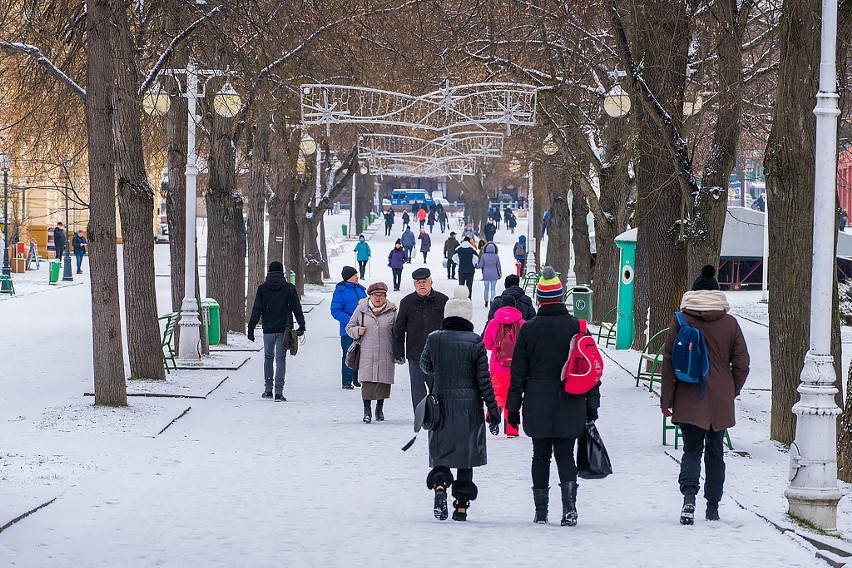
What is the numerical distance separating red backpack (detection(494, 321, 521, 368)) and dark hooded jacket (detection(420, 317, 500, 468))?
406 centimetres

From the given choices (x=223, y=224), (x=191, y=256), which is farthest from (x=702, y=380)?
(x=223, y=224)

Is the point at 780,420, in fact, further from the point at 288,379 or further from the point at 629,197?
the point at 629,197

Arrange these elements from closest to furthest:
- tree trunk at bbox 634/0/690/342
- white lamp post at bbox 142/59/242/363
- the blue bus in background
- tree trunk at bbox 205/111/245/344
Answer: tree trunk at bbox 634/0/690/342 < white lamp post at bbox 142/59/242/363 < tree trunk at bbox 205/111/245/344 < the blue bus in background

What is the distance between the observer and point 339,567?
7383 mm

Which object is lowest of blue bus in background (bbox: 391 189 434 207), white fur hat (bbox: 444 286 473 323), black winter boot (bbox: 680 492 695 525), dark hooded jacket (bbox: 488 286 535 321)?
black winter boot (bbox: 680 492 695 525)

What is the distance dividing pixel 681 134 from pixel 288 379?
241 inches

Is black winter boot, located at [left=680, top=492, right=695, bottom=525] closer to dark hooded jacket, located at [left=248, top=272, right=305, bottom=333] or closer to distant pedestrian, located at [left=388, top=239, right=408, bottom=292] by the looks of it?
dark hooded jacket, located at [left=248, top=272, right=305, bottom=333]

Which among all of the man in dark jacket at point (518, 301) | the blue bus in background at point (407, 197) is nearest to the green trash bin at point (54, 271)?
the man in dark jacket at point (518, 301)

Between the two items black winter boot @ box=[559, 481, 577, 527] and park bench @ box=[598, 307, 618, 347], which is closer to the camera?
black winter boot @ box=[559, 481, 577, 527]

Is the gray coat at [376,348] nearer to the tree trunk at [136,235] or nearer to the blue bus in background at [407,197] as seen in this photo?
the tree trunk at [136,235]

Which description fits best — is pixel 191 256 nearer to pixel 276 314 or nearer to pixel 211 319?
pixel 211 319

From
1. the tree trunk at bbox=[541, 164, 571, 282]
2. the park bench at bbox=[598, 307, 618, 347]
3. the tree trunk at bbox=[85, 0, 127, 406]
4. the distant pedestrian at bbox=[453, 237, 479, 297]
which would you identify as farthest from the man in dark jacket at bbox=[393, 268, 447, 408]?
the tree trunk at bbox=[541, 164, 571, 282]

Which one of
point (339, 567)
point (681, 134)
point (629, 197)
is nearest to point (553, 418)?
point (339, 567)

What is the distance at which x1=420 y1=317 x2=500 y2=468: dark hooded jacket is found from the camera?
881cm
